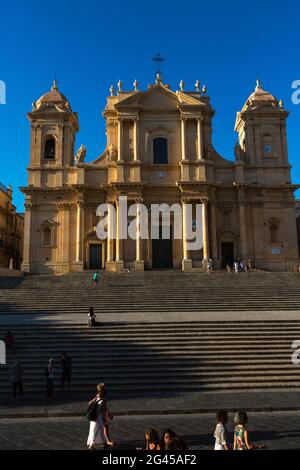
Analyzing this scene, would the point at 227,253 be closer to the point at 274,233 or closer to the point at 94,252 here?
the point at 274,233

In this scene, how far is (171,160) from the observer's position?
37.0 meters

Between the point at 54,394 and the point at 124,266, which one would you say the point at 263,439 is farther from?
the point at 124,266

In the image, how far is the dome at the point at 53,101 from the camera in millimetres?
38325

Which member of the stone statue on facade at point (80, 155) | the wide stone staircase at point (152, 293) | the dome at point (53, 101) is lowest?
the wide stone staircase at point (152, 293)

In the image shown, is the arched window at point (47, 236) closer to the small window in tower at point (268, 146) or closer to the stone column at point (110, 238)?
the stone column at point (110, 238)

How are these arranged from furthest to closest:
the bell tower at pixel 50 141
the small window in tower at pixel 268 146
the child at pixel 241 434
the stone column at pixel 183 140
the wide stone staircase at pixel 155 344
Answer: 1. the small window in tower at pixel 268 146
2. the bell tower at pixel 50 141
3. the stone column at pixel 183 140
4. the wide stone staircase at pixel 155 344
5. the child at pixel 241 434

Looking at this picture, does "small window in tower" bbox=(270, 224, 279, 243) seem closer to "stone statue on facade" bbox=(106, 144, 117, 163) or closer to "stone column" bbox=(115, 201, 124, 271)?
"stone column" bbox=(115, 201, 124, 271)

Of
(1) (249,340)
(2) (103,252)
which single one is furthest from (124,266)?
(1) (249,340)

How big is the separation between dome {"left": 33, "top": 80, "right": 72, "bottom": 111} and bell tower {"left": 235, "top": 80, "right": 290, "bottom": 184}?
1518 cm

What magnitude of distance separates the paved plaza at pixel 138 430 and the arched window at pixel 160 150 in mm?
27398

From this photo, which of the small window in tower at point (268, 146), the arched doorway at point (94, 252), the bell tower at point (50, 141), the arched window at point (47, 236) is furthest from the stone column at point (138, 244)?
the small window in tower at point (268, 146)

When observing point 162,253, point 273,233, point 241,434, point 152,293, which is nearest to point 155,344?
point 152,293

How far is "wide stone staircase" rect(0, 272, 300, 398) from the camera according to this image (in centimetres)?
1503

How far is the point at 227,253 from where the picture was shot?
36531 millimetres
